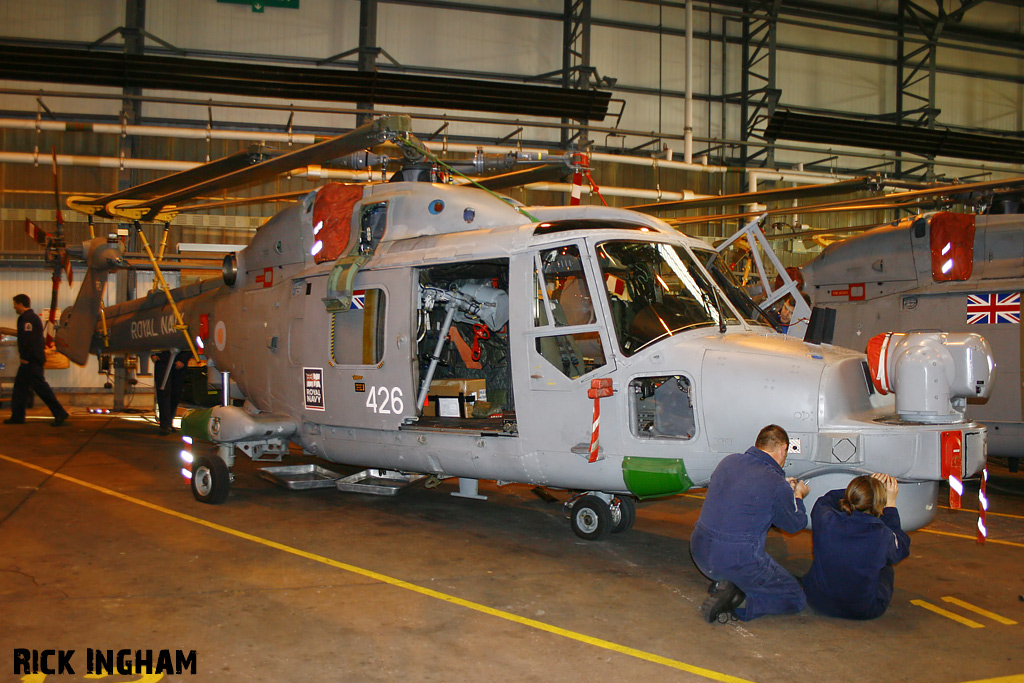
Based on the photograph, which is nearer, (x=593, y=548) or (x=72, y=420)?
(x=593, y=548)

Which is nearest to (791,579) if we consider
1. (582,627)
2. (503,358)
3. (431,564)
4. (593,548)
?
(582,627)

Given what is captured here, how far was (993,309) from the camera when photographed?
30.6 feet

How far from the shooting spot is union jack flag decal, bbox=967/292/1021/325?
9.17 m

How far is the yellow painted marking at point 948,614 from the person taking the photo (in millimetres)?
4879

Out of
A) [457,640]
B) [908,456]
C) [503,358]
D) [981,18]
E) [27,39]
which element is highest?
[981,18]

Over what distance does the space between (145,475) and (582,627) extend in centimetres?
667

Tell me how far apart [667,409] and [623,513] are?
125 centimetres

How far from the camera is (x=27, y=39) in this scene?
709 inches

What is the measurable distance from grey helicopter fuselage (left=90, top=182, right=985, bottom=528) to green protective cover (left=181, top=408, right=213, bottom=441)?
2.06 ft

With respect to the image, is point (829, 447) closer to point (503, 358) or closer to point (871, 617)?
point (871, 617)

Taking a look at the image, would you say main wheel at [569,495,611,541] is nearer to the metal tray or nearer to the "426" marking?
the "426" marking

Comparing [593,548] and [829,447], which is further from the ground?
[829,447]

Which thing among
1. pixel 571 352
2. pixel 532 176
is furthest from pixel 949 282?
pixel 571 352

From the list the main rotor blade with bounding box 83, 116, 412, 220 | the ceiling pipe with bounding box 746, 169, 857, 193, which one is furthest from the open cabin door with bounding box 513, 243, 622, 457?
the ceiling pipe with bounding box 746, 169, 857, 193
